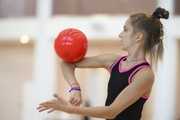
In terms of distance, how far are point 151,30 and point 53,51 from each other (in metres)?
4.58

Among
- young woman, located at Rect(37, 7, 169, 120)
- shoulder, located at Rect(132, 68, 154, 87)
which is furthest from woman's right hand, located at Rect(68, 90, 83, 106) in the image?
shoulder, located at Rect(132, 68, 154, 87)

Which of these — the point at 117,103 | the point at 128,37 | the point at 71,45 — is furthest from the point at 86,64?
the point at 117,103

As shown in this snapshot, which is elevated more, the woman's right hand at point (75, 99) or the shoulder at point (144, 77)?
the shoulder at point (144, 77)

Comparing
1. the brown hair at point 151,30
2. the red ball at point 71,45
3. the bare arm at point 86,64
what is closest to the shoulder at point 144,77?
the brown hair at point 151,30

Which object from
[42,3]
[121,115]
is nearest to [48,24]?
[42,3]

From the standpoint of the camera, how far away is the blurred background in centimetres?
569

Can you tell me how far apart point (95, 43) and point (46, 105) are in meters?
4.85

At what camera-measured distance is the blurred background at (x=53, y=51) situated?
18.7 ft

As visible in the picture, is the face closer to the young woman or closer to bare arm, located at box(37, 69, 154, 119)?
the young woman

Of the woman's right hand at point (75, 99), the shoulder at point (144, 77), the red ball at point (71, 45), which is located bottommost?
the woman's right hand at point (75, 99)

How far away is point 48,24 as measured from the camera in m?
5.97

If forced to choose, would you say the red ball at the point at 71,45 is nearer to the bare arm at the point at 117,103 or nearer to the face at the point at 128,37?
the face at the point at 128,37

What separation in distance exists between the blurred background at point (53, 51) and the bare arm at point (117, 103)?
3.71 m

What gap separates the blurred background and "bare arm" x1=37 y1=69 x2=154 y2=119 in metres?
3.71
